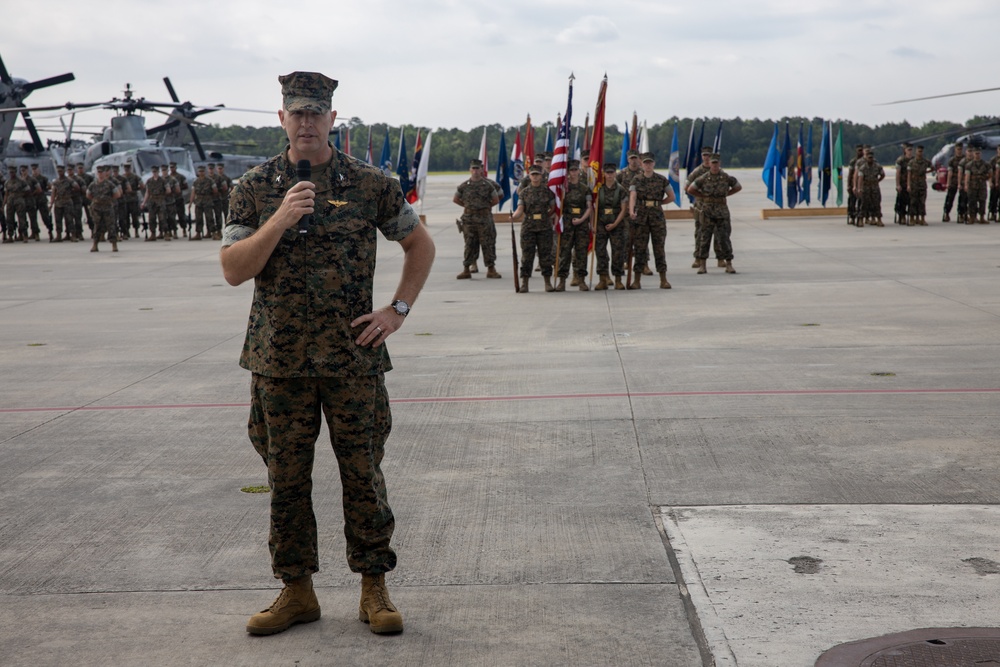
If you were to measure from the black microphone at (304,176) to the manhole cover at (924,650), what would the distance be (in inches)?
84.3

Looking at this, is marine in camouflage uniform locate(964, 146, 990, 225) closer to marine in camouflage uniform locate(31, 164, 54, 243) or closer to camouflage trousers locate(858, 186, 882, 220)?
camouflage trousers locate(858, 186, 882, 220)

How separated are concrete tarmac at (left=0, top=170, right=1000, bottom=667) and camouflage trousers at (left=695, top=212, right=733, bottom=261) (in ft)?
17.0

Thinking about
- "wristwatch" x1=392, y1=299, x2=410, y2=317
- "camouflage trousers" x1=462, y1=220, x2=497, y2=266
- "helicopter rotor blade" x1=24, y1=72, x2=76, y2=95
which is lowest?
"camouflage trousers" x1=462, y1=220, x2=497, y2=266

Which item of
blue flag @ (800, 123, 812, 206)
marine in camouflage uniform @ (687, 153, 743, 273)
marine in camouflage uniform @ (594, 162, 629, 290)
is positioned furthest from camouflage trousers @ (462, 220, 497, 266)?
blue flag @ (800, 123, 812, 206)

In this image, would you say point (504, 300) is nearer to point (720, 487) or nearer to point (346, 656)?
point (720, 487)

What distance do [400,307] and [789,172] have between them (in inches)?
1255

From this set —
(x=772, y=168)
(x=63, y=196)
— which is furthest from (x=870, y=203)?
(x=63, y=196)

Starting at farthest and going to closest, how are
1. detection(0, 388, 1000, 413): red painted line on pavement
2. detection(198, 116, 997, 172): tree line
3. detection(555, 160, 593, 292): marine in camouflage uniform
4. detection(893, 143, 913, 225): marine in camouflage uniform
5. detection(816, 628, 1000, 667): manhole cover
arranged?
detection(198, 116, 997, 172): tree line < detection(893, 143, 913, 225): marine in camouflage uniform < detection(555, 160, 593, 292): marine in camouflage uniform < detection(0, 388, 1000, 413): red painted line on pavement < detection(816, 628, 1000, 667): manhole cover

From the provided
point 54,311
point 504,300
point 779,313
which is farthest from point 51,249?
point 779,313

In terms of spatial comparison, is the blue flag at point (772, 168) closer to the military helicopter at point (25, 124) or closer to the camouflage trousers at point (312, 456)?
the military helicopter at point (25, 124)

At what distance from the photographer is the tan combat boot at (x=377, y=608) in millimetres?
3840

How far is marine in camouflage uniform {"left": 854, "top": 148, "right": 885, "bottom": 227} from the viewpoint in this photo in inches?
1003

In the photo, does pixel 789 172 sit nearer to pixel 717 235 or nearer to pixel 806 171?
pixel 806 171

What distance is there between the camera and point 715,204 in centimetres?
1709
